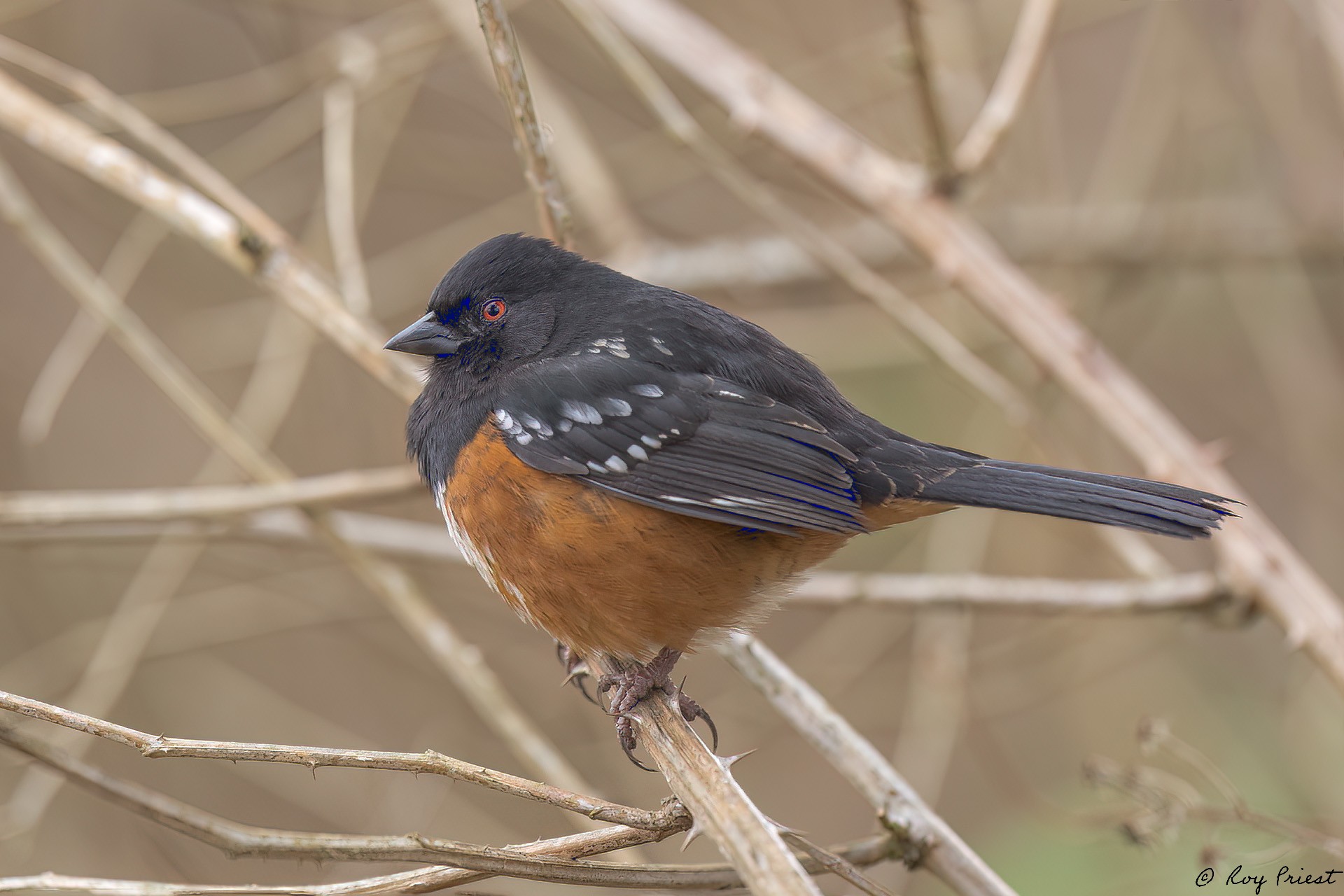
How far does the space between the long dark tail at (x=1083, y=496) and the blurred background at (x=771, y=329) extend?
2.74 feet

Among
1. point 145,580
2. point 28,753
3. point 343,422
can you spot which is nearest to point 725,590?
point 28,753

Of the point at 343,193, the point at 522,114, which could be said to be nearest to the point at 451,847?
the point at 522,114

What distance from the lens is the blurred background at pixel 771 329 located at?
3363 mm

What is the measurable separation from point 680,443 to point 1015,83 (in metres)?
1.38

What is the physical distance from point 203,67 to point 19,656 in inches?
93.0

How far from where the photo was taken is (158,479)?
4297 millimetres

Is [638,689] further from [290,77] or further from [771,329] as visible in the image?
[290,77]

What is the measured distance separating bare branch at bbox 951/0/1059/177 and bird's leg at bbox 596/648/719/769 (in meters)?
1.58

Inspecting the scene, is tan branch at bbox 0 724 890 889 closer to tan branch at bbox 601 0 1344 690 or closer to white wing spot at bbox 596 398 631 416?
white wing spot at bbox 596 398 631 416

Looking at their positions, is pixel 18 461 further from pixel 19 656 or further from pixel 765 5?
pixel 765 5

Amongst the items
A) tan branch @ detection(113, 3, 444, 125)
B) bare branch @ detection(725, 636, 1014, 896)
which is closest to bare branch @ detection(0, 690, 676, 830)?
bare branch @ detection(725, 636, 1014, 896)

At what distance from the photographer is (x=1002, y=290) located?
2.84 metres

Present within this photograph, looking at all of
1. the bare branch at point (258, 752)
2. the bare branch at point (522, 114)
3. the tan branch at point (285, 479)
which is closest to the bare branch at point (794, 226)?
the bare branch at point (522, 114)

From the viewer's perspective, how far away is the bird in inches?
84.0
